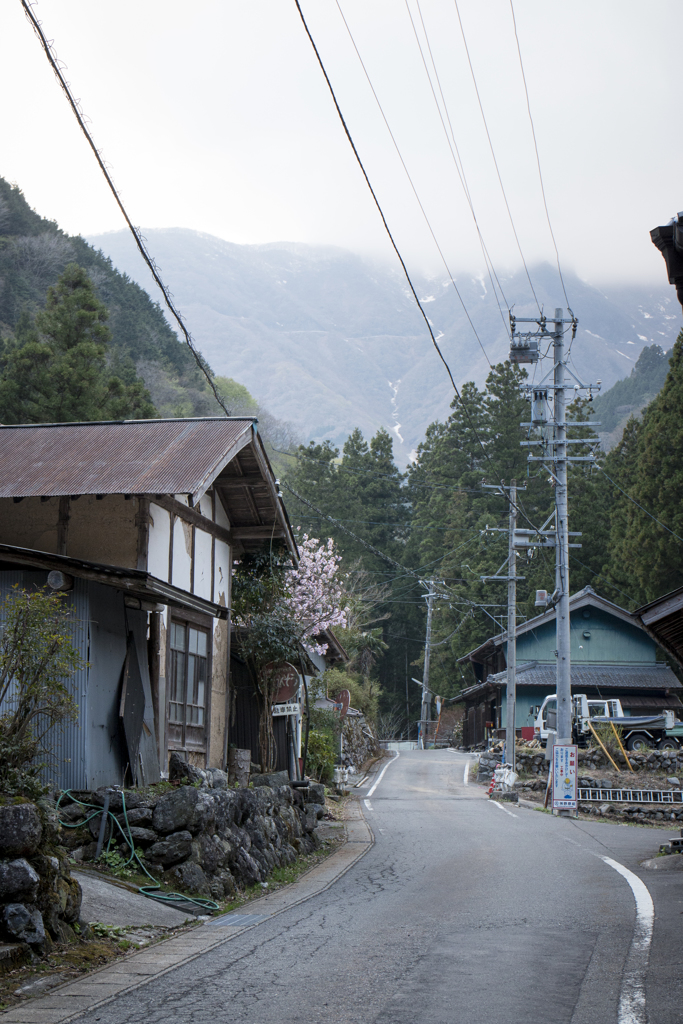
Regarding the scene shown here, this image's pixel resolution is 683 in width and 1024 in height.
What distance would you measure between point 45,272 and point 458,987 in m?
50.9

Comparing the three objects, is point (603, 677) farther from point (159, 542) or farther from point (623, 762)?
point (159, 542)

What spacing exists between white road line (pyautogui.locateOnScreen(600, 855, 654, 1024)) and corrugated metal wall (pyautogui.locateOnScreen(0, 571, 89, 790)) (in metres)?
6.27

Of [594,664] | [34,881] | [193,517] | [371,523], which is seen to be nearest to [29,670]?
[34,881]

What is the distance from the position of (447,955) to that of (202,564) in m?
9.30

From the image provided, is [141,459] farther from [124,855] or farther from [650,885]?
[650,885]

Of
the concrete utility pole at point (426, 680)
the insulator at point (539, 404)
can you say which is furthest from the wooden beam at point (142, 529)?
the concrete utility pole at point (426, 680)

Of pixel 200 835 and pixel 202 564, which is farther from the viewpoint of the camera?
pixel 202 564

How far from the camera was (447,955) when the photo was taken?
747 cm

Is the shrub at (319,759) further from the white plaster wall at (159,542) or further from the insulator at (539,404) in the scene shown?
the white plaster wall at (159,542)

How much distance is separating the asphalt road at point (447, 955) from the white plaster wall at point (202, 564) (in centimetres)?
519

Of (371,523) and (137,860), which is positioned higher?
(371,523)

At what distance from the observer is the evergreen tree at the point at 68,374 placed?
30062 millimetres

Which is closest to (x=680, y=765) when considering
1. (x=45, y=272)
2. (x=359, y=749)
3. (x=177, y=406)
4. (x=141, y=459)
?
(x=359, y=749)

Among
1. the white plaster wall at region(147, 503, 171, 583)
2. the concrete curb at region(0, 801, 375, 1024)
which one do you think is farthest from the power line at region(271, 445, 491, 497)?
the concrete curb at region(0, 801, 375, 1024)
